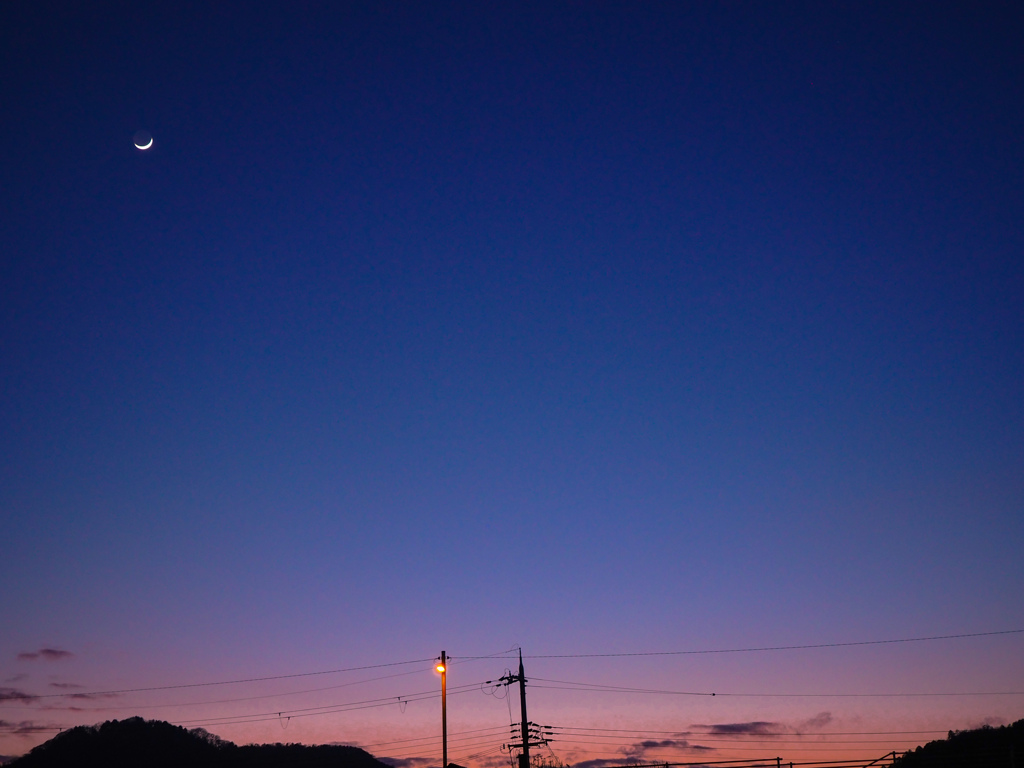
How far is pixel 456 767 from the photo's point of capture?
67375mm

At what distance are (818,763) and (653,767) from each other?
9436mm

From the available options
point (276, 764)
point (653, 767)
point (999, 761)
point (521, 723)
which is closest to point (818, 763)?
point (653, 767)

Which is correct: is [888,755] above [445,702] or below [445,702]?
below

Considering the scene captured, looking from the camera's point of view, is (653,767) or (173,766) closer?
(653,767)

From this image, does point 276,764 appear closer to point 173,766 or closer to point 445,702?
point 173,766

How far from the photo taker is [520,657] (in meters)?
67.2

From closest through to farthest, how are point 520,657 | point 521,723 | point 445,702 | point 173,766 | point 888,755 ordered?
point 888,755 → point 445,702 → point 521,723 → point 520,657 → point 173,766

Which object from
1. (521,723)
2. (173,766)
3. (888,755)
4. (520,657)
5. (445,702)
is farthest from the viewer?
(173,766)

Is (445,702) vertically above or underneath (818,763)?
above

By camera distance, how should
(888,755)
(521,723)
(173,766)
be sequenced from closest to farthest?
(888,755) → (521,723) → (173,766)

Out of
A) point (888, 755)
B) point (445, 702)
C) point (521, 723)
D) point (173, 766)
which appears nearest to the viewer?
point (888, 755)

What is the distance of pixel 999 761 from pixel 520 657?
3292cm

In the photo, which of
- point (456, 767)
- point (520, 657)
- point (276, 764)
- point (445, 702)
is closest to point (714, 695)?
point (520, 657)

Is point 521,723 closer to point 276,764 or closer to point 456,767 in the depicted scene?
point 456,767
